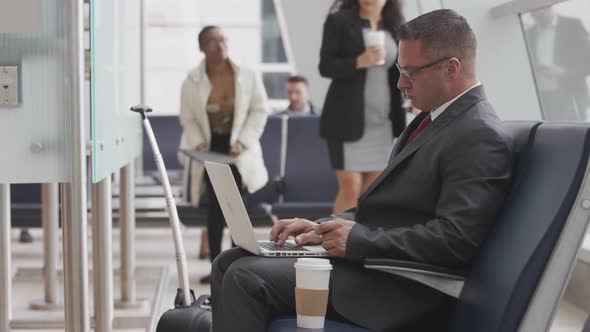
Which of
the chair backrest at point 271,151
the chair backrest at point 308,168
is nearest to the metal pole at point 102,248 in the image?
the chair backrest at point 271,151

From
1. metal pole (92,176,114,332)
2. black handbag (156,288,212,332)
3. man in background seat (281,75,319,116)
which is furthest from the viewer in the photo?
man in background seat (281,75,319,116)

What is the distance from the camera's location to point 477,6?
5.59m

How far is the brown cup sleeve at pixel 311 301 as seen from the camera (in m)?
2.37

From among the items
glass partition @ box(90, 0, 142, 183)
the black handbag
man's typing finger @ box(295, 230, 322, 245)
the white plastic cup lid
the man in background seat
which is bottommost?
the black handbag

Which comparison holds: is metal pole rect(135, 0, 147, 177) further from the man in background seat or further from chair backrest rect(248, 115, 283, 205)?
the man in background seat

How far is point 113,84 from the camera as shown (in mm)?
4211

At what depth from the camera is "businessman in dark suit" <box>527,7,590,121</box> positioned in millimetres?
4926

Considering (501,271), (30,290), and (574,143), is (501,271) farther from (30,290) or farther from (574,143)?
(30,290)

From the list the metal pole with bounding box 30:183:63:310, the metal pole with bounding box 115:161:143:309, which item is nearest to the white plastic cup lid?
the metal pole with bounding box 115:161:143:309

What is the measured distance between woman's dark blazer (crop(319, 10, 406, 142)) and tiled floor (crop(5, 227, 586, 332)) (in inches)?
50.5

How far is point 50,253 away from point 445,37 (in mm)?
3360

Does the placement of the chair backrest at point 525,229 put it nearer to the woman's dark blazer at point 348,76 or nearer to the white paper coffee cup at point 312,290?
the white paper coffee cup at point 312,290

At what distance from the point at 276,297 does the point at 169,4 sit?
12218 millimetres

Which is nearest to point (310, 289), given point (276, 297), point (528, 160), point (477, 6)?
point (276, 297)
